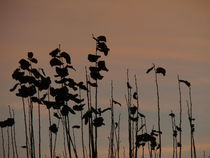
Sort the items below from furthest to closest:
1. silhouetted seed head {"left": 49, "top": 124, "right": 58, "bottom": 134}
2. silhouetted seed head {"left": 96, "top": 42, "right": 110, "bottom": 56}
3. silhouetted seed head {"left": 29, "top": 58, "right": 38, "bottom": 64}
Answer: silhouetted seed head {"left": 49, "top": 124, "right": 58, "bottom": 134}
silhouetted seed head {"left": 29, "top": 58, "right": 38, "bottom": 64}
silhouetted seed head {"left": 96, "top": 42, "right": 110, "bottom": 56}

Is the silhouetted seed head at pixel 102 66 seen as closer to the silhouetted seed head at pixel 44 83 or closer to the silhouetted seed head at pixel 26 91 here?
the silhouetted seed head at pixel 44 83

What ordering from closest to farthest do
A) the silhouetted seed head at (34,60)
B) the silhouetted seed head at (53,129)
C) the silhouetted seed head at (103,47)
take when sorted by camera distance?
the silhouetted seed head at (103,47)
the silhouetted seed head at (34,60)
the silhouetted seed head at (53,129)

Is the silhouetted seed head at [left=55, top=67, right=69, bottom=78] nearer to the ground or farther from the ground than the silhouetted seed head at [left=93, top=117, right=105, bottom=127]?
farther from the ground

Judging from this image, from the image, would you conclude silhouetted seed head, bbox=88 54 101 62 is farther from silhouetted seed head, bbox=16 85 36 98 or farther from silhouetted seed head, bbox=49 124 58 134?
silhouetted seed head, bbox=49 124 58 134

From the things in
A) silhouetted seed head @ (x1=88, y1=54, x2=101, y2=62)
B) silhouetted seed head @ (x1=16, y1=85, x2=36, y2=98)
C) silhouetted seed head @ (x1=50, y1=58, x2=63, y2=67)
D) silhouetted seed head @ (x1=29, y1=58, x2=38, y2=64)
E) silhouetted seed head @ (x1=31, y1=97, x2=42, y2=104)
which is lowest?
silhouetted seed head @ (x1=31, y1=97, x2=42, y2=104)

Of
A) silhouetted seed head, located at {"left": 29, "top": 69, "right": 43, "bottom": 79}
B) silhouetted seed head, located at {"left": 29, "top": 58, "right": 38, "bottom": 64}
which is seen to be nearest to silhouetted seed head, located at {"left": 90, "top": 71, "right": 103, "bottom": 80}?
silhouetted seed head, located at {"left": 29, "top": 69, "right": 43, "bottom": 79}

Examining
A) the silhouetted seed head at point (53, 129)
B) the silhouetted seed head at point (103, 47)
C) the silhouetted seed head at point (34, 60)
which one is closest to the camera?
the silhouetted seed head at point (103, 47)

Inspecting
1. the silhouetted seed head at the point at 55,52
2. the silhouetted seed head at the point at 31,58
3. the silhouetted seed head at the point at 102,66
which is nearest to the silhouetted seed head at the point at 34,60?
the silhouetted seed head at the point at 31,58

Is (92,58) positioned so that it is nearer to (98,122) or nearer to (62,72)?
(62,72)

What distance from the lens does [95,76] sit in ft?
12.4

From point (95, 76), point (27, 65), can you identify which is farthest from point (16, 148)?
point (95, 76)

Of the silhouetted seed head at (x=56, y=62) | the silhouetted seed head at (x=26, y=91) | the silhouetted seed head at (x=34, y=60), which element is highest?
the silhouetted seed head at (x=34, y=60)

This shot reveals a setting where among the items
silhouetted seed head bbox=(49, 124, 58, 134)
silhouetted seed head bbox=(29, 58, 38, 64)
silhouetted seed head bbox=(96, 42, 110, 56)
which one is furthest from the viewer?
silhouetted seed head bbox=(49, 124, 58, 134)

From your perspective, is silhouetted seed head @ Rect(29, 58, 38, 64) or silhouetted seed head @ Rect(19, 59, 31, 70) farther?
silhouetted seed head @ Rect(29, 58, 38, 64)
